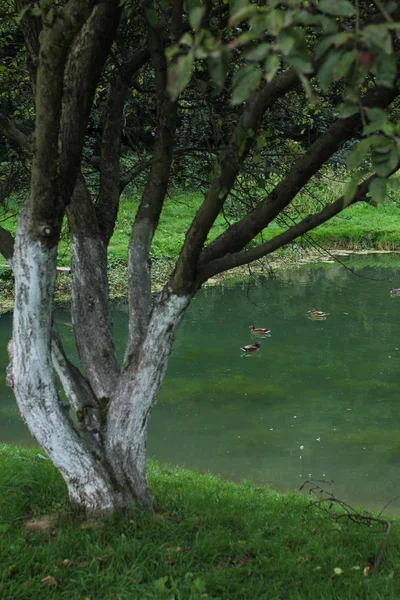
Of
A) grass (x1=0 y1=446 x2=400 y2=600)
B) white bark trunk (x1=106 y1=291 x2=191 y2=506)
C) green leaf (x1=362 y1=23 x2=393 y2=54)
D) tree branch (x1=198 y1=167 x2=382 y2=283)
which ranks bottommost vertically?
grass (x1=0 y1=446 x2=400 y2=600)

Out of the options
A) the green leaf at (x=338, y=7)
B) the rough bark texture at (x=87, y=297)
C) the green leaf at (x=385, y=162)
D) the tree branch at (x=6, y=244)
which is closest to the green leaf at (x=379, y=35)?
the green leaf at (x=338, y=7)

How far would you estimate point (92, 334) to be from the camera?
15.9 feet

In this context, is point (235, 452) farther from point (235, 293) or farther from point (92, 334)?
point (235, 293)

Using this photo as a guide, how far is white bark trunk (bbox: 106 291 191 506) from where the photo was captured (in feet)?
14.1

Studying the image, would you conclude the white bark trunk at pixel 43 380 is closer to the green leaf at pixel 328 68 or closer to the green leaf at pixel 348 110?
the green leaf at pixel 348 110

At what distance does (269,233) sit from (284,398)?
Answer: 1345 cm

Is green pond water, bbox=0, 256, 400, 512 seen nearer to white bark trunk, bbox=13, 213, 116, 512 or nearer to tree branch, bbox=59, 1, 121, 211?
white bark trunk, bbox=13, 213, 116, 512

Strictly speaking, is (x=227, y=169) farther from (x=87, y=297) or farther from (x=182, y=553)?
(x=182, y=553)

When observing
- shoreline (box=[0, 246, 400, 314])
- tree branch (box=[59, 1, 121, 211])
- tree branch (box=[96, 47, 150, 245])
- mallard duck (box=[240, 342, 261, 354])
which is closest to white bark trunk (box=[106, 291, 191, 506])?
tree branch (box=[59, 1, 121, 211])

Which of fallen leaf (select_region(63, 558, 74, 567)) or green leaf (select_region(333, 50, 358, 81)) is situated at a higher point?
green leaf (select_region(333, 50, 358, 81))

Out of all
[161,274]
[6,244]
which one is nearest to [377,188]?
[6,244]

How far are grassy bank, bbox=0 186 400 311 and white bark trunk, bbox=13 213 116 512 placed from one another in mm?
14753

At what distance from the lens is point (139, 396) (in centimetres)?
435

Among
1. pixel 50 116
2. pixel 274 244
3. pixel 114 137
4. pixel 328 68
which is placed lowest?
pixel 274 244
